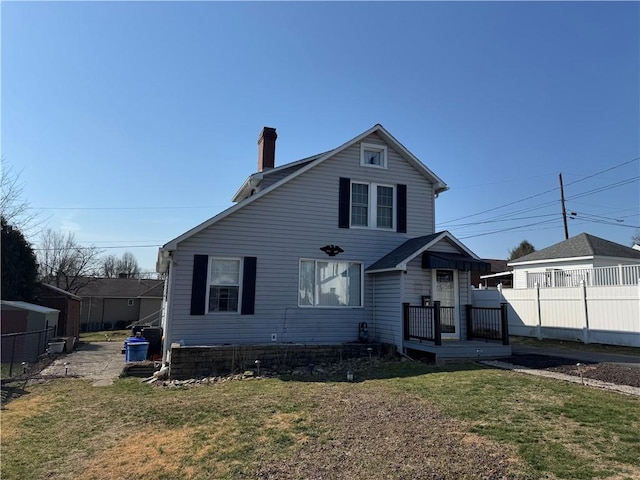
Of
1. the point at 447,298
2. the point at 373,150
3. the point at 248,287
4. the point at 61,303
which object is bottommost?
the point at 61,303

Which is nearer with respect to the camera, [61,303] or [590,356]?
[590,356]

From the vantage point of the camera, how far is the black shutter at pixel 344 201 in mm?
13586

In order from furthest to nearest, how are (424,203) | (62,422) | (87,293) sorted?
(87,293), (424,203), (62,422)

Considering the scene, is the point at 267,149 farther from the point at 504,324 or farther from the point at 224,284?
the point at 504,324

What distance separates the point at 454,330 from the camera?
12.9 meters

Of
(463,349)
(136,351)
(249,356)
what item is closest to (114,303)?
(136,351)

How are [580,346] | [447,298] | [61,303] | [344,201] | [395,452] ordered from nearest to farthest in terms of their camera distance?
[395,452], [447,298], [344,201], [580,346], [61,303]

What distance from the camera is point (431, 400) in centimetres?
709

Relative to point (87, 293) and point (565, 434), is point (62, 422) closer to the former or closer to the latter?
point (565, 434)

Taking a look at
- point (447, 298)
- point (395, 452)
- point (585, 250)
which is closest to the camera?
point (395, 452)

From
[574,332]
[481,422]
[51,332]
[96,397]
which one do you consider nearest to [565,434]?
[481,422]

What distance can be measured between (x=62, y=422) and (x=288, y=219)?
7739mm

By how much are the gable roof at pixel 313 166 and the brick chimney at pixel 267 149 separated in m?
1.86

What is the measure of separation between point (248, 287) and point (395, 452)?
7.85 meters
